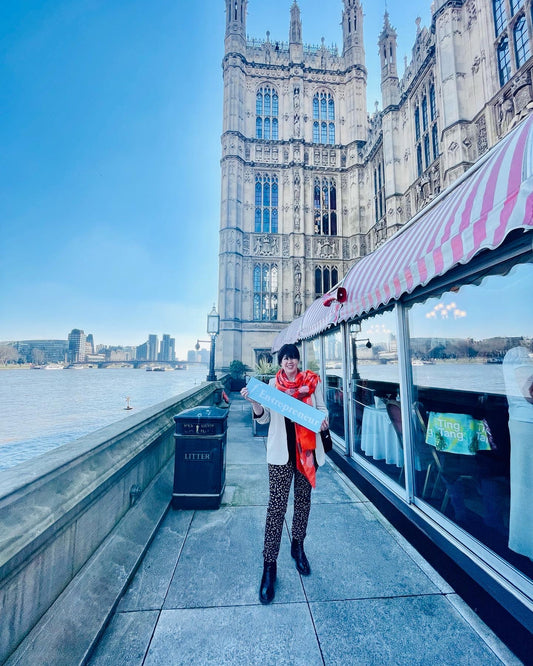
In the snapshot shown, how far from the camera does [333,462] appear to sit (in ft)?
18.0

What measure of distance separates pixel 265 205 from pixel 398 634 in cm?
2595

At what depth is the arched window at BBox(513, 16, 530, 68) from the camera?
1035 cm

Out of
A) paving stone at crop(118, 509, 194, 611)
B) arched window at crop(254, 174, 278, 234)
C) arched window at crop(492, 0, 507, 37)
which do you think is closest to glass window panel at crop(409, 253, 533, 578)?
paving stone at crop(118, 509, 194, 611)

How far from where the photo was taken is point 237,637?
6.22 feet

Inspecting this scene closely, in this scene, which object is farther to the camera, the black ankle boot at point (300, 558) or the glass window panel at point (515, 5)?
the glass window panel at point (515, 5)

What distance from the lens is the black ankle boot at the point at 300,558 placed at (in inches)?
97.7

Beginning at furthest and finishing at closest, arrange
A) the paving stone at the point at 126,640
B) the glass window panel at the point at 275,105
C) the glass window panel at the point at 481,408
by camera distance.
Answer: the glass window panel at the point at 275,105, the glass window panel at the point at 481,408, the paving stone at the point at 126,640

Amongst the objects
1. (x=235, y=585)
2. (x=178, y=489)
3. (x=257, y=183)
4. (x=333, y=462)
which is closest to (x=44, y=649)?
(x=235, y=585)

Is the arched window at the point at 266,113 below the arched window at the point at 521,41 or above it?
above

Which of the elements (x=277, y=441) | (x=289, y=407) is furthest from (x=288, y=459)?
(x=289, y=407)

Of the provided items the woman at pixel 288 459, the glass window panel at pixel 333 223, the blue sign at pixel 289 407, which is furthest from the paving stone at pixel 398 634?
the glass window panel at pixel 333 223

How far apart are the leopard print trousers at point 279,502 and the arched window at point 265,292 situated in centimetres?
2133

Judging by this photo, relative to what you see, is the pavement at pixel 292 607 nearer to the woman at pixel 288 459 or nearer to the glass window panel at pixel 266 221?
the woman at pixel 288 459

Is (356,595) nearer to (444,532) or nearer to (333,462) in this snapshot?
(444,532)
